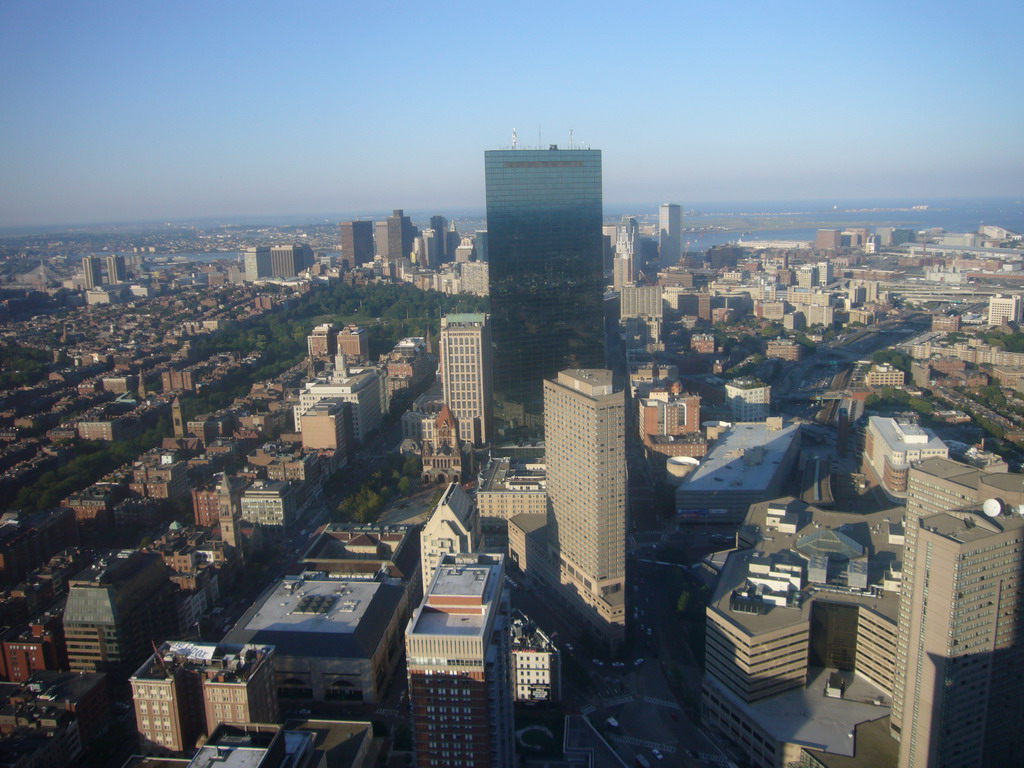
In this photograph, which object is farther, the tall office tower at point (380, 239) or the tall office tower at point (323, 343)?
the tall office tower at point (380, 239)

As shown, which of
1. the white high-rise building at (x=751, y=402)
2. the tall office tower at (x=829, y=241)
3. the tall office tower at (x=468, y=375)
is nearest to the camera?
the tall office tower at (x=468, y=375)

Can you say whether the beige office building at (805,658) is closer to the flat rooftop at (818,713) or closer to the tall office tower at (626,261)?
the flat rooftop at (818,713)

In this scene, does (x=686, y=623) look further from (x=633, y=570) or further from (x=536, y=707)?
(x=536, y=707)

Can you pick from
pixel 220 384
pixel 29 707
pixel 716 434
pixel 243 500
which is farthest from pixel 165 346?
pixel 29 707

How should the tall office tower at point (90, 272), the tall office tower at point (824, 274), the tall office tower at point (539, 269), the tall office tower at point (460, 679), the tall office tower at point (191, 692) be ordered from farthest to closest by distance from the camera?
the tall office tower at point (824, 274) < the tall office tower at point (90, 272) < the tall office tower at point (539, 269) < the tall office tower at point (191, 692) < the tall office tower at point (460, 679)

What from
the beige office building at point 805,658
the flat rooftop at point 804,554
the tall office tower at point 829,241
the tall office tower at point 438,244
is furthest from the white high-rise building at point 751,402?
the tall office tower at point 829,241

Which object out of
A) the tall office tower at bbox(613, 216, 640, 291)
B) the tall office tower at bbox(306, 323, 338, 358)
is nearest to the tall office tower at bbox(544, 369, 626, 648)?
the tall office tower at bbox(306, 323, 338, 358)

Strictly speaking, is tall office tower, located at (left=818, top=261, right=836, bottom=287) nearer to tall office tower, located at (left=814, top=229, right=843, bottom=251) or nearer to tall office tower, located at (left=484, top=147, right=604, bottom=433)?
tall office tower, located at (left=814, top=229, right=843, bottom=251)
